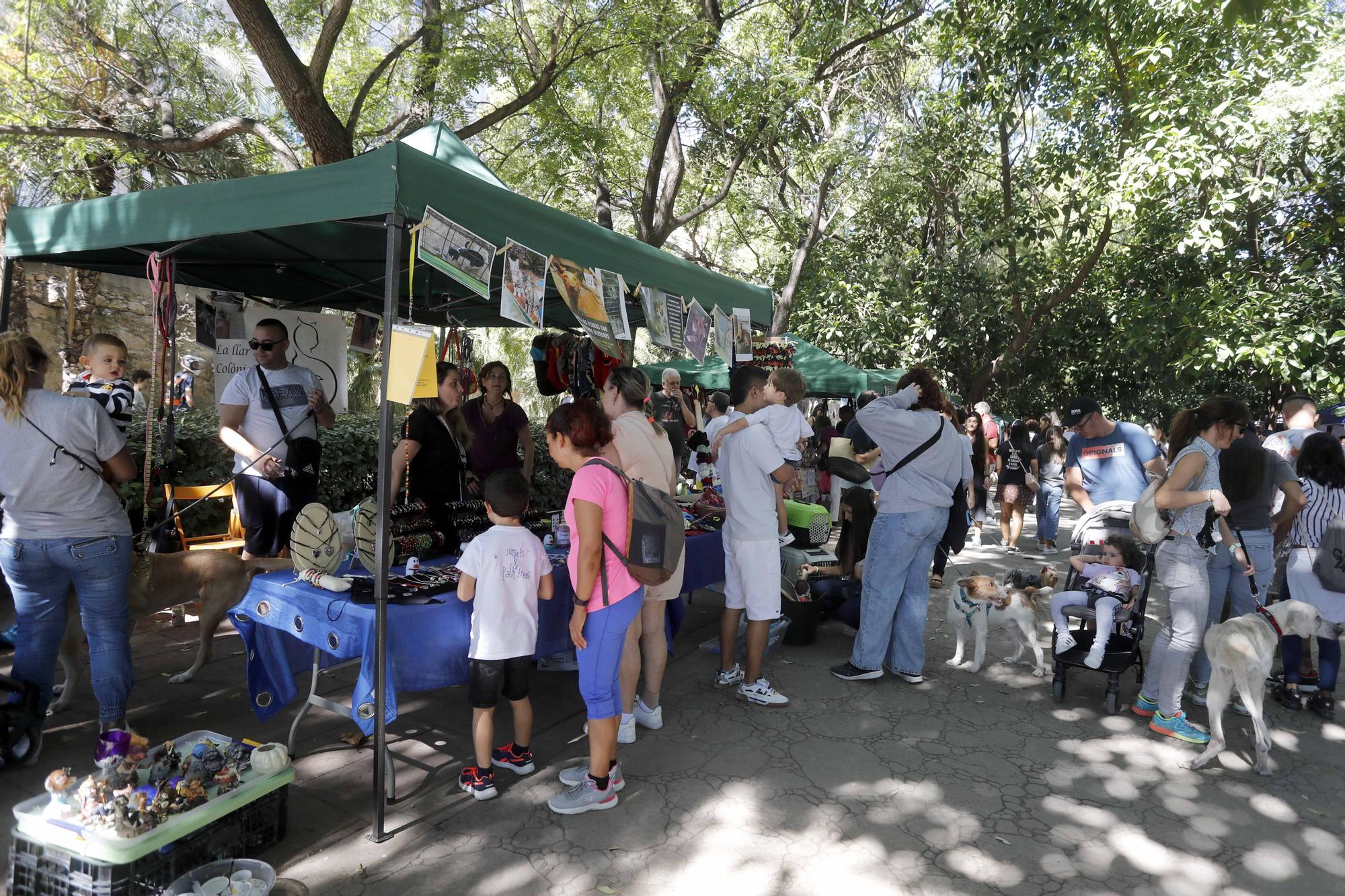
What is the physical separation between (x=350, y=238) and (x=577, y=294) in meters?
1.50

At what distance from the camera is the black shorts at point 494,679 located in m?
3.06

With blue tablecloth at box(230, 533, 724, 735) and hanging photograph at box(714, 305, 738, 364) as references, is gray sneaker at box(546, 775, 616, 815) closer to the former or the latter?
blue tablecloth at box(230, 533, 724, 735)

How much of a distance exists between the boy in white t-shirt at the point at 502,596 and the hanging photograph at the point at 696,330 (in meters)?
2.33

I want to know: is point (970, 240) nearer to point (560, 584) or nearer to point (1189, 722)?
point (1189, 722)

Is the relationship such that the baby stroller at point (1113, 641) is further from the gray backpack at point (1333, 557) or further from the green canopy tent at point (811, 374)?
the green canopy tent at point (811, 374)

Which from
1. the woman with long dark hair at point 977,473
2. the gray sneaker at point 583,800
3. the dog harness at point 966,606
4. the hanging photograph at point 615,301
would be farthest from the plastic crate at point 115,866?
the woman with long dark hair at point 977,473

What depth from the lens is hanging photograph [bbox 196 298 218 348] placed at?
5250mm

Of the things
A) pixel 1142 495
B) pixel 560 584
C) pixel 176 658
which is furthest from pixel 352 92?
Answer: pixel 1142 495

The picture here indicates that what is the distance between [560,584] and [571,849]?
120cm

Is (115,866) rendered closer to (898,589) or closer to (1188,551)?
(898,589)

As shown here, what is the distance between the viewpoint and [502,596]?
3033 mm

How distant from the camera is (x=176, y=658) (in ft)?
15.5

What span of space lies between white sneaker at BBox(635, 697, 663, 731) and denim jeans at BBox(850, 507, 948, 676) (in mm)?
1460

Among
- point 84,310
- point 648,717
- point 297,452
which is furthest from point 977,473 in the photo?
point 84,310
